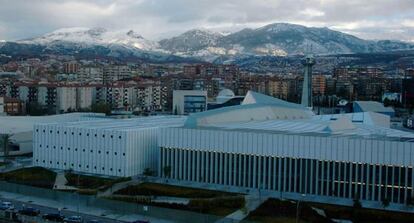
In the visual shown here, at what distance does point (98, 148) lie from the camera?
115 ft

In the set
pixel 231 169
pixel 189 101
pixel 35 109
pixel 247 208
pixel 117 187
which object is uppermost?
pixel 189 101

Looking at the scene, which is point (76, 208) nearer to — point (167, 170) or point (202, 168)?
point (167, 170)

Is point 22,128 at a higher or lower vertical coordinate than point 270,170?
higher

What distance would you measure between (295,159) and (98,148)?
11.6m

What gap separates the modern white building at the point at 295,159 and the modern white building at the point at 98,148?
154 centimetres

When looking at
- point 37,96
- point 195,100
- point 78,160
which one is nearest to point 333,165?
point 78,160

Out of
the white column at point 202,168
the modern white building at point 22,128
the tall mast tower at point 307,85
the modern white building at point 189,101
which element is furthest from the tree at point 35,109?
the white column at point 202,168

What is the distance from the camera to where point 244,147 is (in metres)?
31.2

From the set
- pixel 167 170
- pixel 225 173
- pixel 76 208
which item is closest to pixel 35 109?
pixel 167 170

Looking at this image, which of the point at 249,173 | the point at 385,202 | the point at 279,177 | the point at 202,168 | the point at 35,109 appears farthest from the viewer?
the point at 35,109

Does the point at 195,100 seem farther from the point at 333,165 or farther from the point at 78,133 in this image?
the point at 333,165

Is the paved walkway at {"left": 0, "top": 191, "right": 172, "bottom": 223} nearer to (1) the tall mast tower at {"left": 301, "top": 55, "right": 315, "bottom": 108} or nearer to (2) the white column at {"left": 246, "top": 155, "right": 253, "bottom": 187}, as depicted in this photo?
(2) the white column at {"left": 246, "top": 155, "right": 253, "bottom": 187}

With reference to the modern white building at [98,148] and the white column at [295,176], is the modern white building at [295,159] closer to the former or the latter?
the white column at [295,176]

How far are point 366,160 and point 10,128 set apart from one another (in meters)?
30.8
